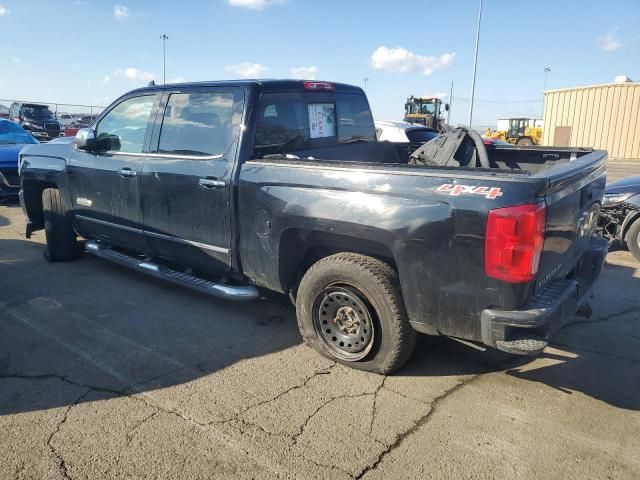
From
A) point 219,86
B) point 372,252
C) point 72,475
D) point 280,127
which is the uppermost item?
point 219,86

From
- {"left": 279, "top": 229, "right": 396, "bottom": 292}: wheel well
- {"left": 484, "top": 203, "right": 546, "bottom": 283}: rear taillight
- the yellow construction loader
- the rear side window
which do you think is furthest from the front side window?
the yellow construction loader

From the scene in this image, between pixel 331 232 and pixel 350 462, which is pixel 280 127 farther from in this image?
pixel 350 462

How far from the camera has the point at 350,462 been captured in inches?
103

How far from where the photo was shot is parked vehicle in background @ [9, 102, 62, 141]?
1041 inches

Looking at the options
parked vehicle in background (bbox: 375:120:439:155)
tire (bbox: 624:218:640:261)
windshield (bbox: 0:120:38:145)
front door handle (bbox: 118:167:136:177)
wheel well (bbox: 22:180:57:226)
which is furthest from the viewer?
windshield (bbox: 0:120:38:145)

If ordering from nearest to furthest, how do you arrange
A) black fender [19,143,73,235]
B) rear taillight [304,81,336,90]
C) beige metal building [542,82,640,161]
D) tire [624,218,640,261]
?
rear taillight [304,81,336,90]
black fender [19,143,73,235]
tire [624,218,640,261]
beige metal building [542,82,640,161]

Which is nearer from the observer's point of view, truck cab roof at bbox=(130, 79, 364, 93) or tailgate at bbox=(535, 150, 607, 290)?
tailgate at bbox=(535, 150, 607, 290)

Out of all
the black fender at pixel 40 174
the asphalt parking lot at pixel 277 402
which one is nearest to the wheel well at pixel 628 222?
the asphalt parking lot at pixel 277 402

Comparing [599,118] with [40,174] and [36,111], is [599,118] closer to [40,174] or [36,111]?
[36,111]

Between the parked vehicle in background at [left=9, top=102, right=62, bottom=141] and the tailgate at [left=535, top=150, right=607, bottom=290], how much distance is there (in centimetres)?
2703

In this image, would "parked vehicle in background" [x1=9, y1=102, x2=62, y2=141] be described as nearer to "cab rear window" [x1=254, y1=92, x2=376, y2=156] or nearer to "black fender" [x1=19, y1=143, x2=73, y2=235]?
"black fender" [x1=19, y1=143, x2=73, y2=235]

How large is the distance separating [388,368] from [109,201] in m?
3.36

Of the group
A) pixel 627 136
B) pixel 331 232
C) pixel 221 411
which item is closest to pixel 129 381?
pixel 221 411

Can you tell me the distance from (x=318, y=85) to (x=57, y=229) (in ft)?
11.8
